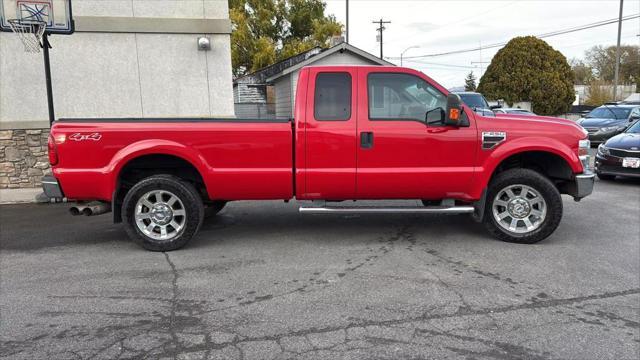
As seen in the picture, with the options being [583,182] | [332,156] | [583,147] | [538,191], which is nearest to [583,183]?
[583,182]

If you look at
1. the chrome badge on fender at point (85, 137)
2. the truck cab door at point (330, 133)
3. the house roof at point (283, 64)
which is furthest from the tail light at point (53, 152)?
the house roof at point (283, 64)

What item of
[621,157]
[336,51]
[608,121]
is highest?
[336,51]

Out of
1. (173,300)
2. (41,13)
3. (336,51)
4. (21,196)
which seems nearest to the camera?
(173,300)

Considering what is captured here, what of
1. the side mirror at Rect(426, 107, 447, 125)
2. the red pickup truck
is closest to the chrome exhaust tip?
the red pickup truck

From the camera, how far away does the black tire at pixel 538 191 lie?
561cm

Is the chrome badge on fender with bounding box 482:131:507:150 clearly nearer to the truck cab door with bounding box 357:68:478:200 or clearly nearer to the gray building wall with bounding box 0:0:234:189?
the truck cab door with bounding box 357:68:478:200

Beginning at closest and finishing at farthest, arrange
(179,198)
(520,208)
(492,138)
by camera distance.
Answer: (179,198), (492,138), (520,208)

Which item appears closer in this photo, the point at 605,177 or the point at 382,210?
the point at 382,210

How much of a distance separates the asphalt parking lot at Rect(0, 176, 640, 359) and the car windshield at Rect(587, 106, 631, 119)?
42.9 feet

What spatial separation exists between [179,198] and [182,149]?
55 cm

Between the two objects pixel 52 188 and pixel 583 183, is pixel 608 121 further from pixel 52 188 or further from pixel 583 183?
pixel 52 188

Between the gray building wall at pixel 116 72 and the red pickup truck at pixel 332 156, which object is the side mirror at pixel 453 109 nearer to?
the red pickup truck at pixel 332 156

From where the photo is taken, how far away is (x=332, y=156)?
5.54 meters

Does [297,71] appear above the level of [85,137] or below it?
above
